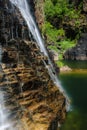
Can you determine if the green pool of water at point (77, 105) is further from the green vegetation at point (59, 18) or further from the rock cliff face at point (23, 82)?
the green vegetation at point (59, 18)

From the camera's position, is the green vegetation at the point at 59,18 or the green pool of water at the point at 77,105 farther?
the green vegetation at the point at 59,18

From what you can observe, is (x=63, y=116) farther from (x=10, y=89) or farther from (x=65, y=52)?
(x=65, y=52)

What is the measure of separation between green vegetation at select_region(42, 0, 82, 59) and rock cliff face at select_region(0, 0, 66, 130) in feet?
176

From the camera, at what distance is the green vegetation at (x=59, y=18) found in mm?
77625

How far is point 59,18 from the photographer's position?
3194 inches

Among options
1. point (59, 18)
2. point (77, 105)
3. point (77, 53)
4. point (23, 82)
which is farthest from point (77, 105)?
point (59, 18)

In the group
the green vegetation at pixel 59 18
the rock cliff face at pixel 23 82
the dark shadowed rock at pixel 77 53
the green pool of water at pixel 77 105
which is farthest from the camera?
the green vegetation at pixel 59 18

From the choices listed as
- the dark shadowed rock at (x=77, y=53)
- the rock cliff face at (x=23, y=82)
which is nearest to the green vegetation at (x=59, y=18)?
the dark shadowed rock at (x=77, y=53)

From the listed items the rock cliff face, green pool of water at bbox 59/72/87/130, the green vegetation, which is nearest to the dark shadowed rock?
the green vegetation

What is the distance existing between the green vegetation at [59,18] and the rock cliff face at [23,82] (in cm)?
5353

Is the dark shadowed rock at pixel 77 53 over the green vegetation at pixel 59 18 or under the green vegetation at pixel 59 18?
under

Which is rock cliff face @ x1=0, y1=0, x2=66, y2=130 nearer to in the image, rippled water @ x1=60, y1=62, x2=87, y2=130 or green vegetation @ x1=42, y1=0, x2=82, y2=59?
rippled water @ x1=60, y1=62, x2=87, y2=130

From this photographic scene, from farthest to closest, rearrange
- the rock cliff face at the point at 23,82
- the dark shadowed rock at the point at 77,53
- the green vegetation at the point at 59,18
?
the green vegetation at the point at 59,18 → the dark shadowed rock at the point at 77,53 → the rock cliff face at the point at 23,82

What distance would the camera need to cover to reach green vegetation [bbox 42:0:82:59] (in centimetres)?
7762
